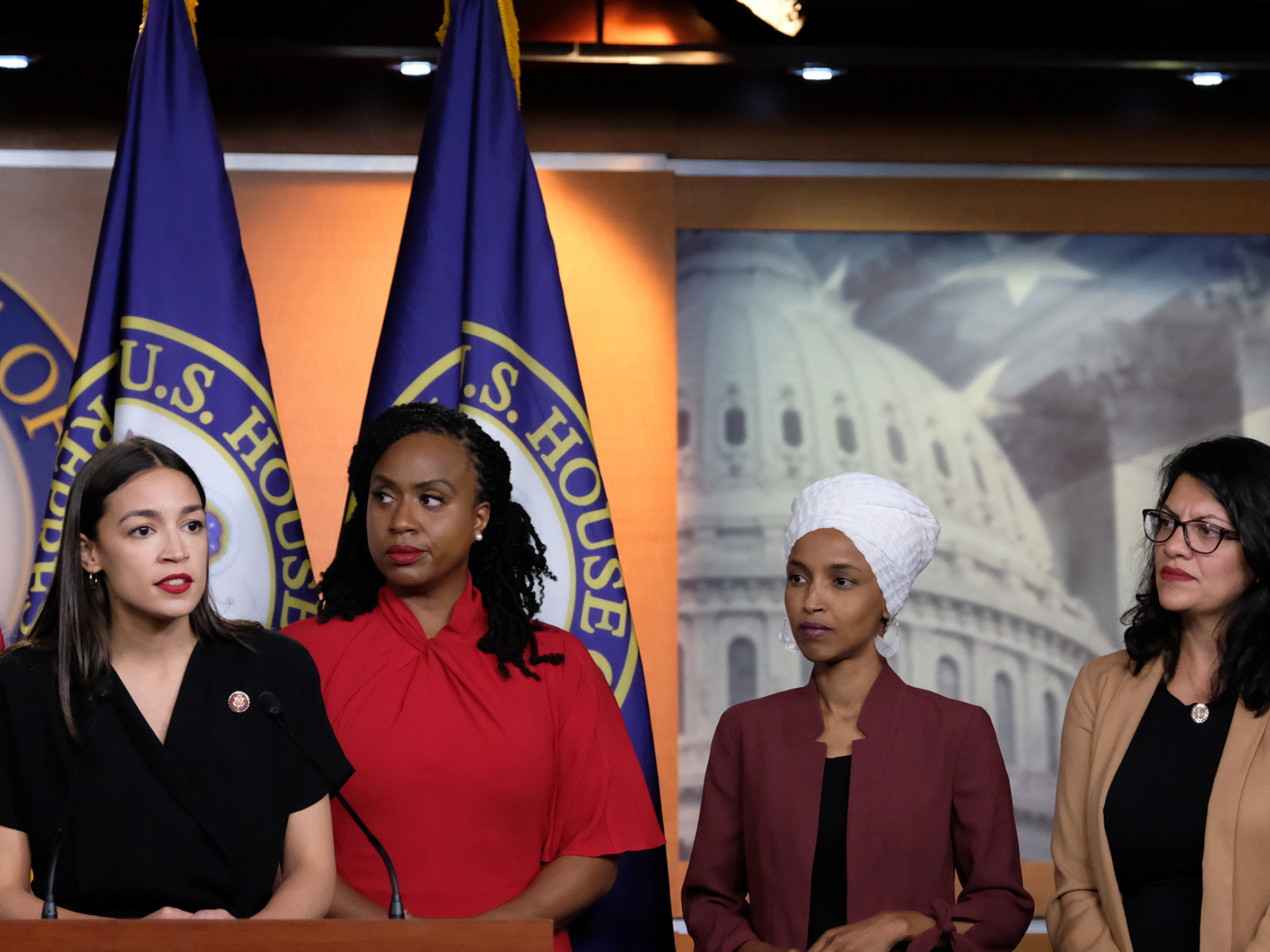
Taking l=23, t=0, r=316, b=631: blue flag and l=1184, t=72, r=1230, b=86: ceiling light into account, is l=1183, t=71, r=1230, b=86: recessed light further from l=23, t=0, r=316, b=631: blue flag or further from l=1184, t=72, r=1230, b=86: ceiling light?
l=23, t=0, r=316, b=631: blue flag

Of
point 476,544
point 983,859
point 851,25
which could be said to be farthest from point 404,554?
point 851,25

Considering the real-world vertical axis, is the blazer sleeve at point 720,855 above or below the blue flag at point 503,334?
below

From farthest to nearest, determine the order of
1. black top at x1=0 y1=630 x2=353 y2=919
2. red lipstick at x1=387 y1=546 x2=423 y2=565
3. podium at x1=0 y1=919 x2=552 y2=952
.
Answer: red lipstick at x1=387 y1=546 x2=423 y2=565 → black top at x1=0 y1=630 x2=353 y2=919 → podium at x1=0 y1=919 x2=552 y2=952

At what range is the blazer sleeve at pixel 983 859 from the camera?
2492mm

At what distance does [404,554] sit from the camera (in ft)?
9.06

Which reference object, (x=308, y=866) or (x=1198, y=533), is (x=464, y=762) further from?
(x=1198, y=533)

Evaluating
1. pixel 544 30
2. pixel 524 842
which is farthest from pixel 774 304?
pixel 524 842

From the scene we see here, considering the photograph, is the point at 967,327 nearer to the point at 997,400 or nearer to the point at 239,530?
the point at 997,400

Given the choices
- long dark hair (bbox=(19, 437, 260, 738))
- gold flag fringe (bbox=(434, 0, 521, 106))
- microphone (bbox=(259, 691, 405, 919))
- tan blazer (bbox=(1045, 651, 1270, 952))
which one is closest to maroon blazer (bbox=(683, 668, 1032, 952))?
tan blazer (bbox=(1045, 651, 1270, 952))

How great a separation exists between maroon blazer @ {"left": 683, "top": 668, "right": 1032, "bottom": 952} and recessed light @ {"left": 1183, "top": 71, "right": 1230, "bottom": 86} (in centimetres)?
235

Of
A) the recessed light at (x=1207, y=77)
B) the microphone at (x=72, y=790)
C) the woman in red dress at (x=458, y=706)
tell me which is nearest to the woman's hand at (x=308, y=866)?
the woman in red dress at (x=458, y=706)

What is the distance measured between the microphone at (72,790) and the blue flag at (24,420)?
202cm

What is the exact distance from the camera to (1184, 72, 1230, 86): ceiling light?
4113 mm

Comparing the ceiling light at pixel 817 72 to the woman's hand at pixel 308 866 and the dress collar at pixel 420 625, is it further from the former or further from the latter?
the woman's hand at pixel 308 866
